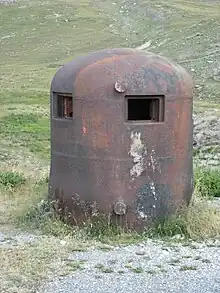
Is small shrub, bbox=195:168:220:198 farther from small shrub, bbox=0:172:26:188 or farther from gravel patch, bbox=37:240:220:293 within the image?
small shrub, bbox=0:172:26:188

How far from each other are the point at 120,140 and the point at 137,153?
27cm

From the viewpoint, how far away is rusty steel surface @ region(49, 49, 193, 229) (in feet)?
28.6

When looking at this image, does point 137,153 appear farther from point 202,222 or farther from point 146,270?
point 146,270

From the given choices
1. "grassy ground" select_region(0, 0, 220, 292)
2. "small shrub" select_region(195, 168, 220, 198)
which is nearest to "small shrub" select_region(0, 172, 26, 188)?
"grassy ground" select_region(0, 0, 220, 292)

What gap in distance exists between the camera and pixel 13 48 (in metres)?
52.0

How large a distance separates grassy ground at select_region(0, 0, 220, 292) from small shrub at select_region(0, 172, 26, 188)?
0.13 meters

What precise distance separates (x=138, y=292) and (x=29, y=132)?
53.2 ft

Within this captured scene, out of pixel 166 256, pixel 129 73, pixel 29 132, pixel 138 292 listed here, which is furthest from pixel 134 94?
pixel 29 132

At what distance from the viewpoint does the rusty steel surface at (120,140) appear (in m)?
8.73

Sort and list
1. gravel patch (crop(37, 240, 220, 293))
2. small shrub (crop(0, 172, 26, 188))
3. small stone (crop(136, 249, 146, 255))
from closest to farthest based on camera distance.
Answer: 1. gravel patch (crop(37, 240, 220, 293))
2. small stone (crop(136, 249, 146, 255))
3. small shrub (crop(0, 172, 26, 188))

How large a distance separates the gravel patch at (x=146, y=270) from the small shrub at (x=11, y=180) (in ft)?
12.5

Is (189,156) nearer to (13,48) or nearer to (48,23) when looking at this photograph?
(13,48)

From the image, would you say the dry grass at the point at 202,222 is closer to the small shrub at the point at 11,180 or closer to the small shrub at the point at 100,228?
the small shrub at the point at 100,228

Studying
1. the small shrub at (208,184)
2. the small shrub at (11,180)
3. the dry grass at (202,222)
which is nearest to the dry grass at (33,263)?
the dry grass at (202,222)
